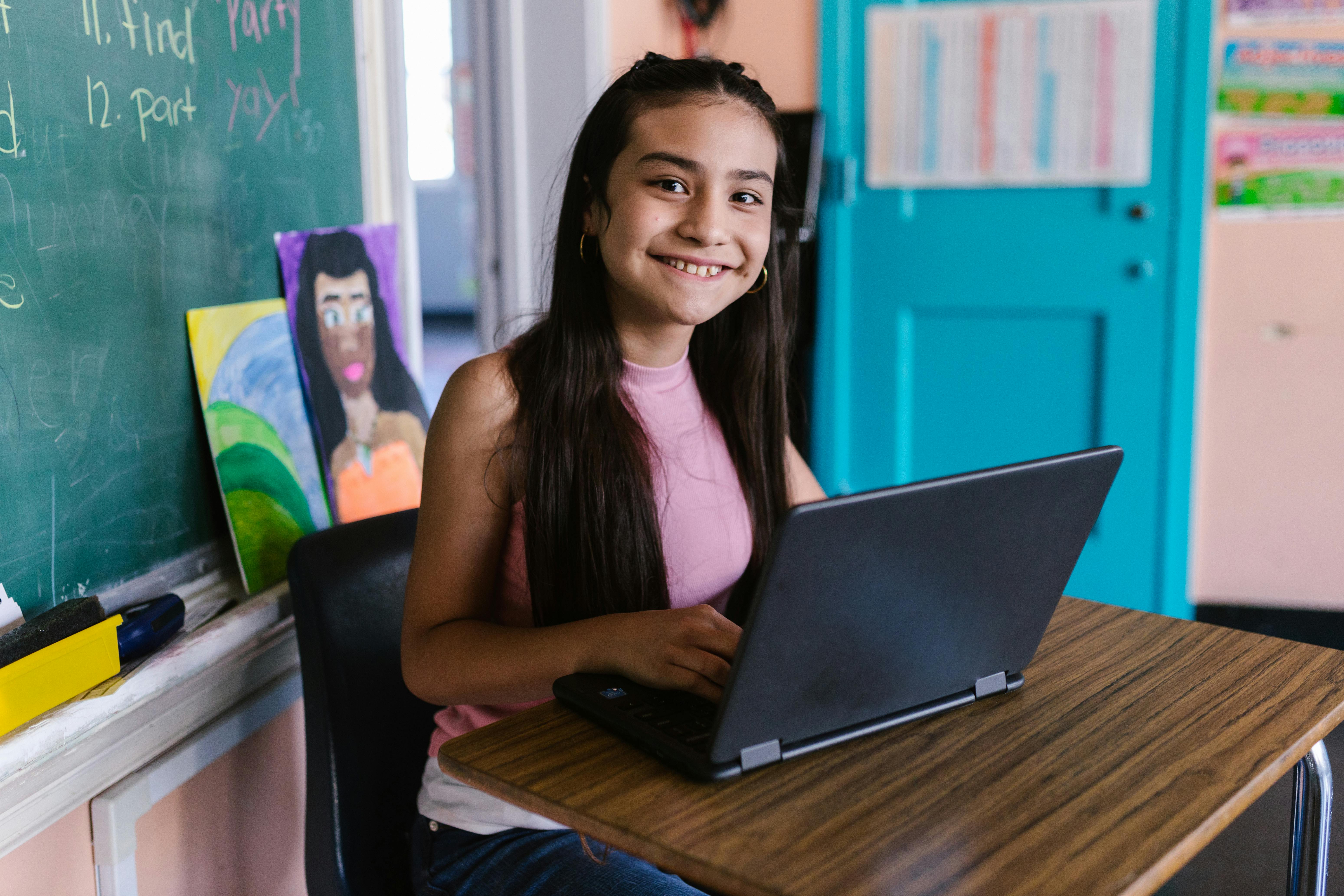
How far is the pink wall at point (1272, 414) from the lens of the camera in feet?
9.50

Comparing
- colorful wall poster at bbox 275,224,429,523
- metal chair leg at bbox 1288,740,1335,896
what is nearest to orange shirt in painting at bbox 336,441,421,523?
colorful wall poster at bbox 275,224,429,523

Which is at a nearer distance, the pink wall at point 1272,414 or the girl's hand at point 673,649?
the girl's hand at point 673,649

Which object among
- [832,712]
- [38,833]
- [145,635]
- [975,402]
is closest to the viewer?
[832,712]

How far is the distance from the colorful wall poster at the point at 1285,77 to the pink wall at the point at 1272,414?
0.03 metres

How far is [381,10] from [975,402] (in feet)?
6.82

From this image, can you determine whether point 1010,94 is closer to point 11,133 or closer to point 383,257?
point 383,257

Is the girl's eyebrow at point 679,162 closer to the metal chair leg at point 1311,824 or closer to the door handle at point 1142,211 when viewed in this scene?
the metal chair leg at point 1311,824

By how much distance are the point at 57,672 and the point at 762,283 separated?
2.84 feet

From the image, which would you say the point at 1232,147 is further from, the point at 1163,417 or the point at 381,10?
the point at 381,10

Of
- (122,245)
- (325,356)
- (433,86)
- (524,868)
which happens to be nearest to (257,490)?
(325,356)

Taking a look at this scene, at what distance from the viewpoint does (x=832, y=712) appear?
817 millimetres

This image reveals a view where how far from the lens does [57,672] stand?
3.17ft

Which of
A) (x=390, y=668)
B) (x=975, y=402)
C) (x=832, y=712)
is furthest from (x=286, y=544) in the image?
(x=975, y=402)

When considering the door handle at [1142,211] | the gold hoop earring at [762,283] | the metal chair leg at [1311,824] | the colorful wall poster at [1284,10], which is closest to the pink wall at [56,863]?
the gold hoop earring at [762,283]
